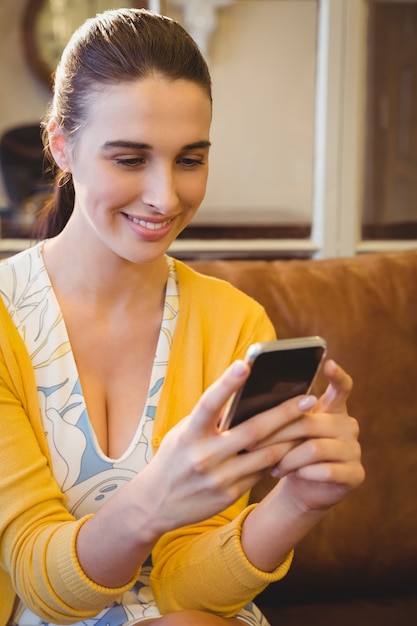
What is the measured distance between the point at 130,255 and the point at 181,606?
461 mm

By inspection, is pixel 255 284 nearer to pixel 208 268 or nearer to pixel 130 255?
pixel 208 268

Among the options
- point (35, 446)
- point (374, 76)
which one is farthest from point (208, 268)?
point (374, 76)

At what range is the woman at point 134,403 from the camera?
0.88m

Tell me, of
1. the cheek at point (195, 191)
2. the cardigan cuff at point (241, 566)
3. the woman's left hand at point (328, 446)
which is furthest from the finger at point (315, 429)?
the cheek at point (195, 191)

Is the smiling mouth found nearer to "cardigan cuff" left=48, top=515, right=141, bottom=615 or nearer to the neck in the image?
the neck

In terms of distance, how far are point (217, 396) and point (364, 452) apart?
2.45ft

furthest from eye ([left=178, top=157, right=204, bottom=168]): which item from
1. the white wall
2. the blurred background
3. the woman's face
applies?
the white wall

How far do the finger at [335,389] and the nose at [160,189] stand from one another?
0.28m

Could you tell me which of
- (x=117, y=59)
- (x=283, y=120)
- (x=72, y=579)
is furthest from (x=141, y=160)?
(x=283, y=120)

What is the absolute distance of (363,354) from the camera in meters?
1.45

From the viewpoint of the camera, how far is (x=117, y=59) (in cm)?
102

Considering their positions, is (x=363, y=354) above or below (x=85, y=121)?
below

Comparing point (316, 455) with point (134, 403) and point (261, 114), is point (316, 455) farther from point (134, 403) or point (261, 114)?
point (261, 114)

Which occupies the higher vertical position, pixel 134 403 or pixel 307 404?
pixel 307 404
